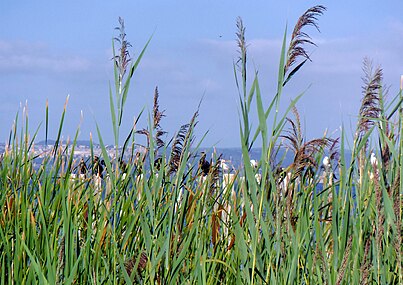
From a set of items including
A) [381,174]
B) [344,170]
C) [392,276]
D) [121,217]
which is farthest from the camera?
[121,217]

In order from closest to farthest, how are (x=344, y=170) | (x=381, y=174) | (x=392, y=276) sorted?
(x=381, y=174)
(x=344, y=170)
(x=392, y=276)

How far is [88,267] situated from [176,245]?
18.8 inches

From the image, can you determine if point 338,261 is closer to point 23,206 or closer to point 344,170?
point 344,170

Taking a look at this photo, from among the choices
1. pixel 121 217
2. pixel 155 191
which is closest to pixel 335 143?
pixel 155 191

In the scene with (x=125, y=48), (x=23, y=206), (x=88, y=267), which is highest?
(x=125, y=48)

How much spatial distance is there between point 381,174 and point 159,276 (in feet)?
2.56

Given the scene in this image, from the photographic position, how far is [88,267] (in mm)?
2436

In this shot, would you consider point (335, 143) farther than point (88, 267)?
No

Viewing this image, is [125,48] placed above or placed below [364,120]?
above

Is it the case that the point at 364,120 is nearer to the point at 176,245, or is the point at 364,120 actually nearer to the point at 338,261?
the point at 338,261

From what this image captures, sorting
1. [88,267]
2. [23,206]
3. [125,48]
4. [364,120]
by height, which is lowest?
[88,267]

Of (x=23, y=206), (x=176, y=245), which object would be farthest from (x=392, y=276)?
(x=23, y=206)

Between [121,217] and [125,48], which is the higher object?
[125,48]

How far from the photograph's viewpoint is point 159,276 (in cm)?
217
